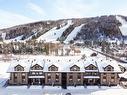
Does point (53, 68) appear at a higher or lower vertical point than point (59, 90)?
higher

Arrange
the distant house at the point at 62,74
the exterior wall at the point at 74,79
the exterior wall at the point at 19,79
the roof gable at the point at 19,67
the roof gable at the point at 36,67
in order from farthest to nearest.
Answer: the roof gable at the point at 36,67, the roof gable at the point at 19,67, the exterior wall at the point at 74,79, the distant house at the point at 62,74, the exterior wall at the point at 19,79

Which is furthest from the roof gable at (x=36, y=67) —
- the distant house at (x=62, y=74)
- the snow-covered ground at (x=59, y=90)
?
the snow-covered ground at (x=59, y=90)

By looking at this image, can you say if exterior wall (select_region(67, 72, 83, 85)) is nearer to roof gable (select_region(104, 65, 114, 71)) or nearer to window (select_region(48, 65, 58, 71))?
window (select_region(48, 65, 58, 71))

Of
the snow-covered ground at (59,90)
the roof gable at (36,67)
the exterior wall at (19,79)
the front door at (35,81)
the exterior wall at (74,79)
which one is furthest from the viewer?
the roof gable at (36,67)

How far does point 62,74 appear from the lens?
6244 cm

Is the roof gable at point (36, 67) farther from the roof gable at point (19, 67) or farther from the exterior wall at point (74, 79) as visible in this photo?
the exterior wall at point (74, 79)

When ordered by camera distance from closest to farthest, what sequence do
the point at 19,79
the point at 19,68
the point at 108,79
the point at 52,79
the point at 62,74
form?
the point at 19,79
the point at 52,79
the point at 108,79
the point at 19,68
the point at 62,74

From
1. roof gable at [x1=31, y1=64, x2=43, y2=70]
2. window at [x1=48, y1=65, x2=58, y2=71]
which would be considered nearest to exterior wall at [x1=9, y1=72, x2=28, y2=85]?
roof gable at [x1=31, y1=64, x2=43, y2=70]

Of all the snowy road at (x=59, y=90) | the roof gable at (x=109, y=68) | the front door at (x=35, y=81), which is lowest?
the snowy road at (x=59, y=90)

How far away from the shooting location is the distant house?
61.6 metres

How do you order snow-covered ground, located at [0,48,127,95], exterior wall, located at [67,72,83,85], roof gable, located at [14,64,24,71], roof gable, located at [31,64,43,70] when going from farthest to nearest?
roof gable, located at [31,64,43,70] < roof gable, located at [14,64,24,71] < exterior wall, located at [67,72,83,85] < snow-covered ground, located at [0,48,127,95]

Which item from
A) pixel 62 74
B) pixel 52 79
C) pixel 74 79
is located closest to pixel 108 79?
pixel 74 79

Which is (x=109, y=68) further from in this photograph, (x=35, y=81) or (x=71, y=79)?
(x=35, y=81)

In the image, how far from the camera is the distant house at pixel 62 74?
61.6 metres
